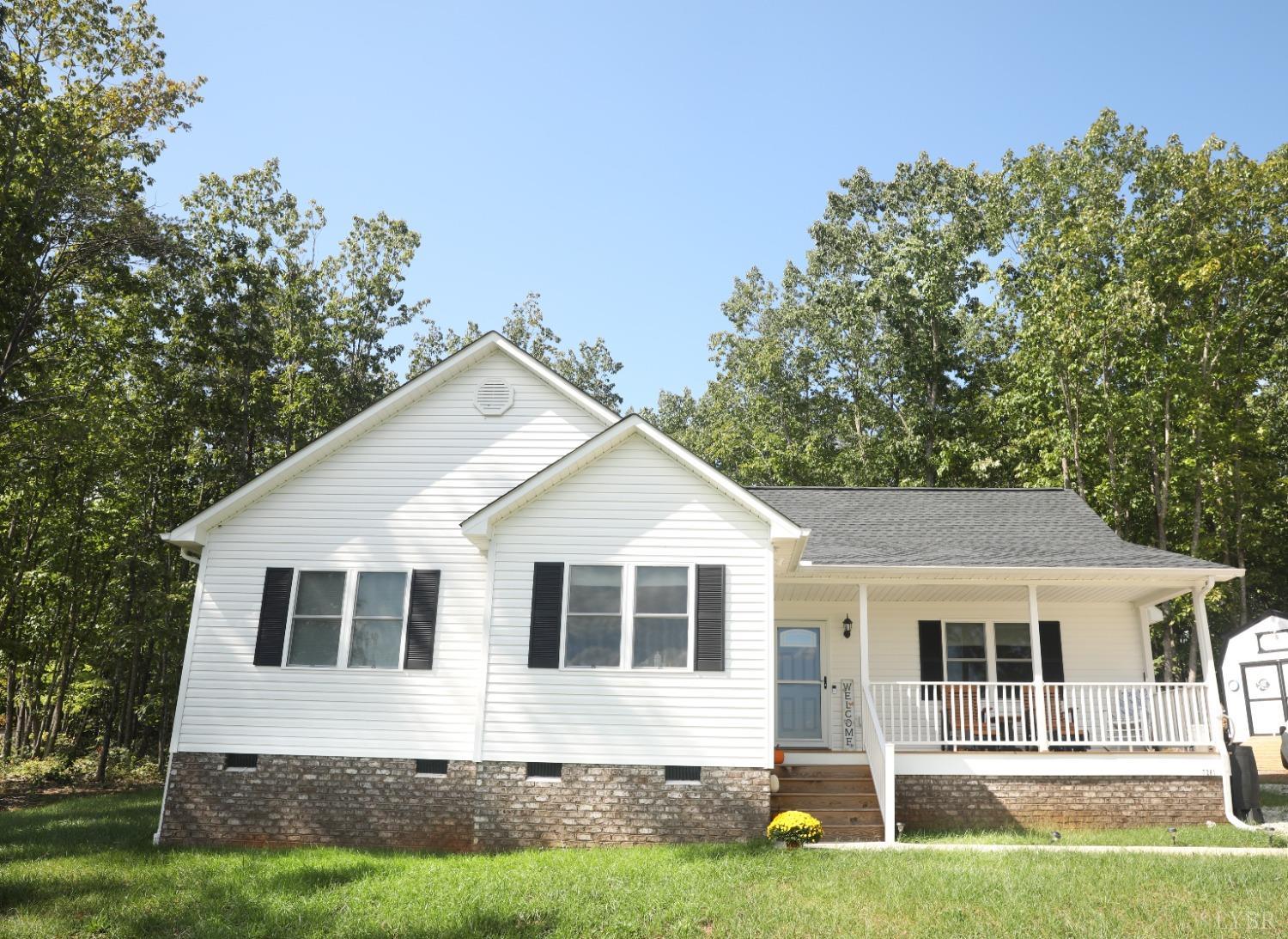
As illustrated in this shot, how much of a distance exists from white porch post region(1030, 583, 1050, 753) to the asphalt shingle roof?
0.65 meters

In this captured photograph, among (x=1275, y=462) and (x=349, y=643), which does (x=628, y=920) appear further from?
(x=1275, y=462)

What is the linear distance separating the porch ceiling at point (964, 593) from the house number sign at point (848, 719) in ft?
4.40

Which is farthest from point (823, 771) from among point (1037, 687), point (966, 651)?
point (966, 651)

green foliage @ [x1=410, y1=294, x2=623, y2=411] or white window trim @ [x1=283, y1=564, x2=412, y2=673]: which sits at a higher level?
green foliage @ [x1=410, y1=294, x2=623, y2=411]

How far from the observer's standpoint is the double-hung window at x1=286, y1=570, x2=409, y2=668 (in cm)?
1214

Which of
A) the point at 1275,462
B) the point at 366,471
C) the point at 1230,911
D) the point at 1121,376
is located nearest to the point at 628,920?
the point at 1230,911

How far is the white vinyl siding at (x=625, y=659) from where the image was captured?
11.2m

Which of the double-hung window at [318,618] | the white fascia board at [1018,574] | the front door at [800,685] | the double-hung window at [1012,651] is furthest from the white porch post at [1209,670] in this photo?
the double-hung window at [318,618]

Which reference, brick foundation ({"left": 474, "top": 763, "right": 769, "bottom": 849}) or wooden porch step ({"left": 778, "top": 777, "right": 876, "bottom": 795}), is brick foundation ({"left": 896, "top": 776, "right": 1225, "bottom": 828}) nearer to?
wooden porch step ({"left": 778, "top": 777, "right": 876, "bottom": 795})

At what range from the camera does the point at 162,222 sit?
55.7 ft

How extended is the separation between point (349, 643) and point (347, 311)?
17.9m

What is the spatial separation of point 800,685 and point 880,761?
282cm

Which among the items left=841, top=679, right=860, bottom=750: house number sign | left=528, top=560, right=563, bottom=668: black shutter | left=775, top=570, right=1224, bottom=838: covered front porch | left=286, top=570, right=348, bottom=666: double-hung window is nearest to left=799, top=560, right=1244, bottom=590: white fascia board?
left=775, top=570, right=1224, bottom=838: covered front porch

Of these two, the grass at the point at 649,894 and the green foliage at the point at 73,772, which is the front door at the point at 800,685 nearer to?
the grass at the point at 649,894
